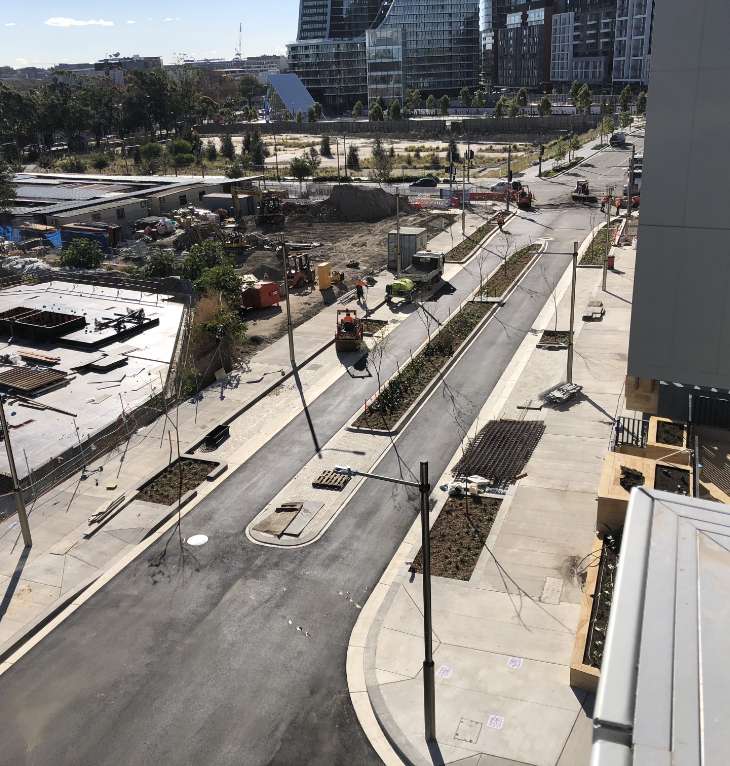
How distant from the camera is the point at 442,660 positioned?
18.5 m

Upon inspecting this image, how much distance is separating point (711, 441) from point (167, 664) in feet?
64.5

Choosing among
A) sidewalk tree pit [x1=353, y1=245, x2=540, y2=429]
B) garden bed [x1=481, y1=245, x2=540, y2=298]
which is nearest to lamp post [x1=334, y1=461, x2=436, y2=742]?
sidewalk tree pit [x1=353, y1=245, x2=540, y2=429]

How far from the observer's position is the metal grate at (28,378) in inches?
1367

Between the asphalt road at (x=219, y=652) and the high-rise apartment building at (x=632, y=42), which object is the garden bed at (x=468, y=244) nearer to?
the asphalt road at (x=219, y=652)

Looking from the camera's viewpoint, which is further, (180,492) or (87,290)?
(87,290)

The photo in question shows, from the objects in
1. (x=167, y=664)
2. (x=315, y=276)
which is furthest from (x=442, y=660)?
(x=315, y=276)

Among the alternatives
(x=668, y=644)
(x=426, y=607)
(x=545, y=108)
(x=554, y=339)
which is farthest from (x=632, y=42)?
(x=668, y=644)

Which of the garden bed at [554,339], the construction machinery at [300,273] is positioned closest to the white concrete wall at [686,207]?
the garden bed at [554,339]

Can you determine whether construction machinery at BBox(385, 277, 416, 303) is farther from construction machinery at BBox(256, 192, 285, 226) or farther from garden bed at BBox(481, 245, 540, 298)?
construction machinery at BBox(256, 192, 285, 226)

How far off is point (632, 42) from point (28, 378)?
7653 inches

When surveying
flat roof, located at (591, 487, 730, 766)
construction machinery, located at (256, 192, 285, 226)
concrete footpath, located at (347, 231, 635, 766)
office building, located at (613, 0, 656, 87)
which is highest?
office building, located at (613, 0, 656, 87)

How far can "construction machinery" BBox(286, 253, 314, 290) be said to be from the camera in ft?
171

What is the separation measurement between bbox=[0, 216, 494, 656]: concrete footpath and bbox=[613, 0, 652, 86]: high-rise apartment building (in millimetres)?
178494

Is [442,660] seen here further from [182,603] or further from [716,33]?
[716,33]
